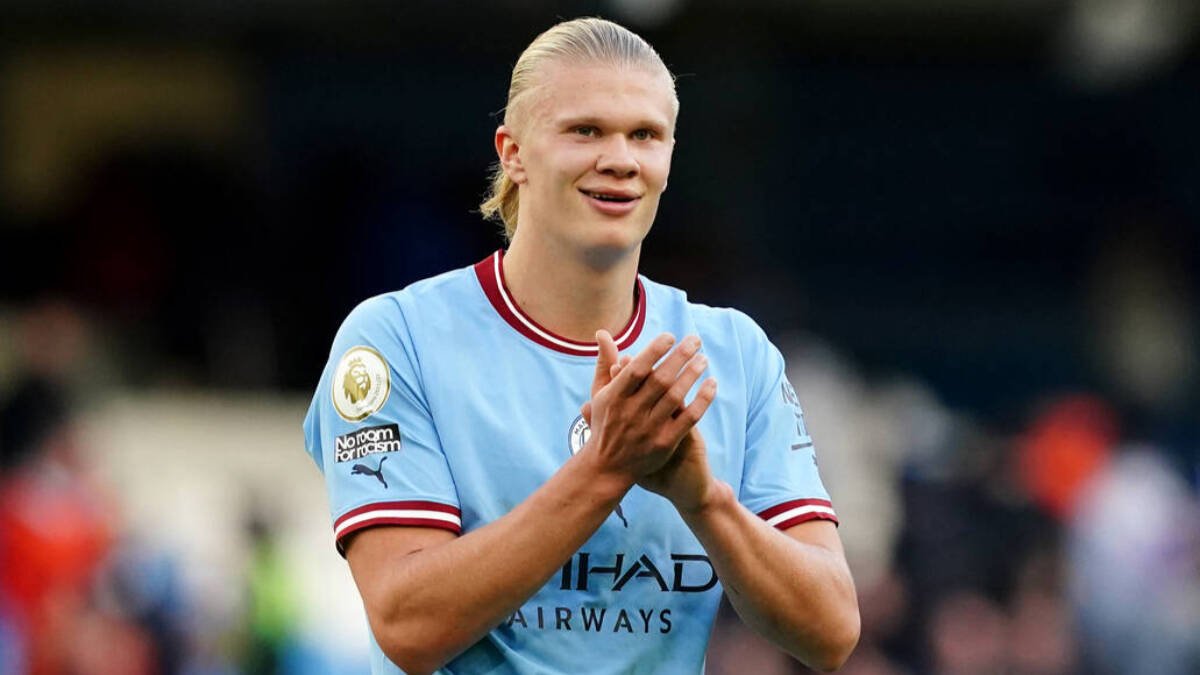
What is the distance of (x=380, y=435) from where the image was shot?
3.99 m

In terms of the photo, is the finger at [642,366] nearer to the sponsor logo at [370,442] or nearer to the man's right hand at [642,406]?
the man's right hand at [642,406]

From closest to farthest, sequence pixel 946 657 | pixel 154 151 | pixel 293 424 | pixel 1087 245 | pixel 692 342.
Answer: pixel 692 342
pixel 946 657
pixel 293 424
pixel 154 151
pixel 1087 245

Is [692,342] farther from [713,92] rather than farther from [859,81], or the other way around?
[859,81]

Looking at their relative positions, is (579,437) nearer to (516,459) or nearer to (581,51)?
(516,459)

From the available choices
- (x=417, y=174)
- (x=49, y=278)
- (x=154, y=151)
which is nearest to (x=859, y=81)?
(x=417, y=174)

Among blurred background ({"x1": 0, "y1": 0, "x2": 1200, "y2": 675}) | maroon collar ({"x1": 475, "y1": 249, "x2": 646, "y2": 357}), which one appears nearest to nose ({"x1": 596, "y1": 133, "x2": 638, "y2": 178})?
maroon collar ({"x1": 475, "y1": 249, "x2": 646, "y2": 357})

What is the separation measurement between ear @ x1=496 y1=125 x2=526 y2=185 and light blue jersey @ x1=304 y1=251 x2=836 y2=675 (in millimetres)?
227

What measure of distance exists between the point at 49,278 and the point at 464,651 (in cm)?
1164

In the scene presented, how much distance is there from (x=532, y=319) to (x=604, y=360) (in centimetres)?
53

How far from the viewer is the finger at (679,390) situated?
3611 mm

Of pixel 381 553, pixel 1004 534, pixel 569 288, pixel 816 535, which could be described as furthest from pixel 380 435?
pixel 1004 534

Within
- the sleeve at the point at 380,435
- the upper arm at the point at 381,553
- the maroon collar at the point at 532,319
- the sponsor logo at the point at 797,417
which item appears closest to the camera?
the upper arm at the point at 381,553

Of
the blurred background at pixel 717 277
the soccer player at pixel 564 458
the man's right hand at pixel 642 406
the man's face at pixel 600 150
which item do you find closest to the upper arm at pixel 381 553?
the soccer player at pixel 564 458

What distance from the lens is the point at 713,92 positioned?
17.2 metres
